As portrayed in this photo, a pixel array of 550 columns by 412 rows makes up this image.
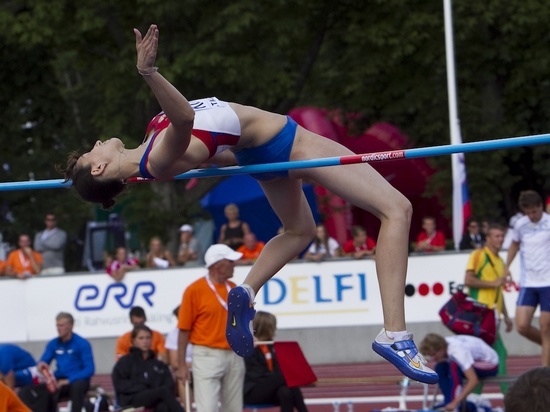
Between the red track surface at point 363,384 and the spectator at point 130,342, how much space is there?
4.83 feet

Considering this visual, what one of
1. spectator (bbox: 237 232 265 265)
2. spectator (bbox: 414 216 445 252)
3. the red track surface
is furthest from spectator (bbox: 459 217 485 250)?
spectator (bbox: 237 232 265 265)

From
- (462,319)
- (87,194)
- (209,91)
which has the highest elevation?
(209,91)

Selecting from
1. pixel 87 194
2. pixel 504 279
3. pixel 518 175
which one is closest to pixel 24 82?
pixel 518 175

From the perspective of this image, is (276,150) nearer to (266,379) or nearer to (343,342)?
(266,379)

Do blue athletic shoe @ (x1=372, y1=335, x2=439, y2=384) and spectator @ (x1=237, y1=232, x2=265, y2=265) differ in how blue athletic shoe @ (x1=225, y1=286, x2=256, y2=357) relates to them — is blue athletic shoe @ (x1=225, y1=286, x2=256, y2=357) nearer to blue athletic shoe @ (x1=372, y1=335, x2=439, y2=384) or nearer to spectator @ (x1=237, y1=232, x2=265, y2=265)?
blue athletic shoe @ (x1=372, y1=335, x2=439, y2=384)

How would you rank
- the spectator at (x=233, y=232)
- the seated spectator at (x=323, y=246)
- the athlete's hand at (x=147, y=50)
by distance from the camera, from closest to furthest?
the athlete's hand at (x=147, y=50) → the spectator at (x=233, y=232) → the seated spectator at (x=323, y=246)

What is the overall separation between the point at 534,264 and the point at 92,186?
6250 millimetres

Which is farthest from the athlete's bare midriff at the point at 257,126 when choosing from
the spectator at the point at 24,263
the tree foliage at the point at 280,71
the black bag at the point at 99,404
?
the tree foliage at the point at 280,71

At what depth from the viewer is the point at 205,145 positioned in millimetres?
6070

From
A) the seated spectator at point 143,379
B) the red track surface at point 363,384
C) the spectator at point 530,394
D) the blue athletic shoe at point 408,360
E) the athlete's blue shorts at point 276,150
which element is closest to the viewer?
the spectator at point 530,394

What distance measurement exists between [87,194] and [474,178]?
16617mm

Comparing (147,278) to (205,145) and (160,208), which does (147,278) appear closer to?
(160,208)

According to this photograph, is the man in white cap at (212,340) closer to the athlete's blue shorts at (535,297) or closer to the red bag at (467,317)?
the red bag at (467,317)

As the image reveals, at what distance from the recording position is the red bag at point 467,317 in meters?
11.4
